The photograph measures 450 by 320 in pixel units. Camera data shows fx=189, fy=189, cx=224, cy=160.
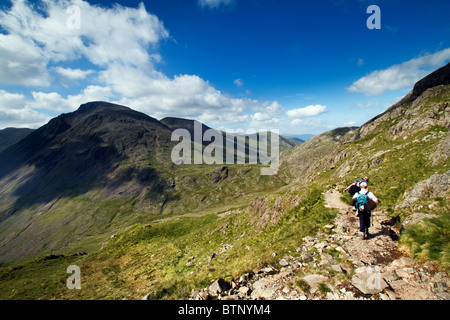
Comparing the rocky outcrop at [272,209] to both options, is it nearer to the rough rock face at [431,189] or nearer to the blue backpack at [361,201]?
the rough rock face at [431,189]

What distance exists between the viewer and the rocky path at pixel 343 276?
8047mm

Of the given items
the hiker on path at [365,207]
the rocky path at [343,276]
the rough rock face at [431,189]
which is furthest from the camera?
the rough rock face at [431,189]

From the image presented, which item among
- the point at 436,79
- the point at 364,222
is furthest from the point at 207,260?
the point at 436,79

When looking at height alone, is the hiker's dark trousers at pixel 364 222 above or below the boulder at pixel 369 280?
above

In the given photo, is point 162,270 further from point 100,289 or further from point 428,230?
point 428,230

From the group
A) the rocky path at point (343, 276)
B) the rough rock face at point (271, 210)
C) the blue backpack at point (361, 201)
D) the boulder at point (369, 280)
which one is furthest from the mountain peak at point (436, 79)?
the boulder at point (369, 280)

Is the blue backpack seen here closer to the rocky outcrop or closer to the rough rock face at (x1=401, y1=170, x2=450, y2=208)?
the rough rock face at (x1=401, y1=170, x2=450, y2=208)

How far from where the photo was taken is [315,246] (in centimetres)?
1335

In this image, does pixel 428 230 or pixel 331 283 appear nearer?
pixel 331 283

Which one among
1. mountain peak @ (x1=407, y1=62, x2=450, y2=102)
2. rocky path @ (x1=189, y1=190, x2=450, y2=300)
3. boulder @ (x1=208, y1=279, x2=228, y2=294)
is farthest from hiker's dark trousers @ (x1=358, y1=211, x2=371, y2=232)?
Answer: mountain peak @ (x1=407, y1=62, x2=450, y2=102)

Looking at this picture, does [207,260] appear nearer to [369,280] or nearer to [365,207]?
[365,207]

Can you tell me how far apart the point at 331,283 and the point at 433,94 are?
89.2 m
